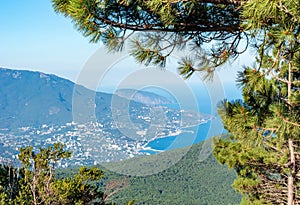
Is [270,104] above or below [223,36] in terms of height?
below

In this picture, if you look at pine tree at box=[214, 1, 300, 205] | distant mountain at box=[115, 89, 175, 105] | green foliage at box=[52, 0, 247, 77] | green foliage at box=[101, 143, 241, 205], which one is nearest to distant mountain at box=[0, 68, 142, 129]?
green foliage at box=[101, 143, 241, 205]

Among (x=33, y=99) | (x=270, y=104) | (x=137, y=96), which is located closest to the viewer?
(x=270, y=104)

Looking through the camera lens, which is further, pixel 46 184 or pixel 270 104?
pixel 46 184

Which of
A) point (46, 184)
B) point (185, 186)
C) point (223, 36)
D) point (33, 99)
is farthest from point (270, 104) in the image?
point (33, 99)

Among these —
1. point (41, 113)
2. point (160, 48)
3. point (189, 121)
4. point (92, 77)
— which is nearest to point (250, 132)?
point (160, 48)

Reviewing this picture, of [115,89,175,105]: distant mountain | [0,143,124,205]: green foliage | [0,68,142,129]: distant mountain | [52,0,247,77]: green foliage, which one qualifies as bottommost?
[0,143,124,205]: green foliage

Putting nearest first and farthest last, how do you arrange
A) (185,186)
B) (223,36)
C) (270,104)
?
(270,104) < (223,36) < (185,186)

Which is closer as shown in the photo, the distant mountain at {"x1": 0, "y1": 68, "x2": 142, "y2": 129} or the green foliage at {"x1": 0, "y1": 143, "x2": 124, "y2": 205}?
the green foliage at {"x1": 0, "y1": 143, "x2": 124, "y2": 205}

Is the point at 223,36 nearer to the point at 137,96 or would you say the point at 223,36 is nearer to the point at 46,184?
the point at 46,184

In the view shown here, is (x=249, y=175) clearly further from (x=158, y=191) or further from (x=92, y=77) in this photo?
(x=158, y=191)

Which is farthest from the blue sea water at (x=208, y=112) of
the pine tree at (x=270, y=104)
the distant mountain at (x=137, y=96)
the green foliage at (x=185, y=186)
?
the green foliage at (x=185, y=186)

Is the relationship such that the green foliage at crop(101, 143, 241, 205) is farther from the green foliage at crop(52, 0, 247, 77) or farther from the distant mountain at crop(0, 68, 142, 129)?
the distant mountain at crop(0, 68, 142, 129)
